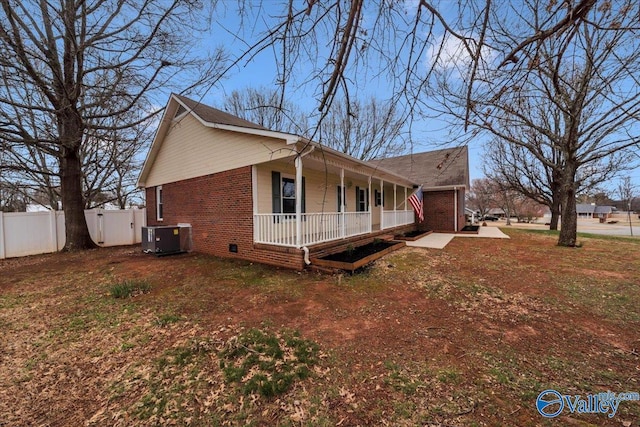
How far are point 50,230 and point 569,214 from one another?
68.8ft

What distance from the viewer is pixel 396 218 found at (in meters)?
13.2

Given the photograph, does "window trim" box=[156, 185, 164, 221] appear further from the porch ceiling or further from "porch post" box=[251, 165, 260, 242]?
the porch ceiling

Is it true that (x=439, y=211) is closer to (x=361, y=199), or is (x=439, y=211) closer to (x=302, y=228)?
(x=361, y=199)

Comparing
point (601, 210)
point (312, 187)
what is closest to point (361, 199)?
point (312, 187)

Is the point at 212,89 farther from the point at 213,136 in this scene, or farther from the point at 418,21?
the point at 213,136

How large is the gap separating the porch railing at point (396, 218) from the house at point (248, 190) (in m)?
0.14

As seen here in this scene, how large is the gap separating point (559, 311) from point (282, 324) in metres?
4.52

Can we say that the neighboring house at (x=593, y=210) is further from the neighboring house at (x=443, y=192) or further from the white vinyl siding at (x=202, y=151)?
the white vinyl siding at (x=202, y=151)

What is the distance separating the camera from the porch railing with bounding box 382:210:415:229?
472 inches

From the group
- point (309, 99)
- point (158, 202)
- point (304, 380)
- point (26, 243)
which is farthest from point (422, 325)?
point (26, 243)

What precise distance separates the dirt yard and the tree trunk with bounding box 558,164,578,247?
4277 mm

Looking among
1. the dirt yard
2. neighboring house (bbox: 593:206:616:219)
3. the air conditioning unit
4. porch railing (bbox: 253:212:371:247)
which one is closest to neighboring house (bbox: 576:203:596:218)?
neighboring house (bbox: 593:206:616:219)

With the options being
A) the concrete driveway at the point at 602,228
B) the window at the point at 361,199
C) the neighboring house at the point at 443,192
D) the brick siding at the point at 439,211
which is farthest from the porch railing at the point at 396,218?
the concrete driveway at the point at 602,228

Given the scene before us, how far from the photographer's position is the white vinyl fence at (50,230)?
9.51 meters
